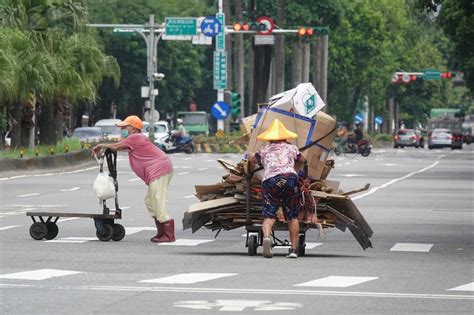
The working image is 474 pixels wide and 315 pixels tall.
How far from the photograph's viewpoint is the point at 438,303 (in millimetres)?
14125

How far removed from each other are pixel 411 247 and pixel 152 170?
133 inches

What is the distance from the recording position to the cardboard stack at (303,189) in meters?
19.5

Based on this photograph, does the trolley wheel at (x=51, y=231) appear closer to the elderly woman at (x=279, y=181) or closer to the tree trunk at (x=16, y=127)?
the elderly woman at (x=279, y=181)

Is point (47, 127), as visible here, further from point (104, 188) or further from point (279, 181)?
point (279, 181)

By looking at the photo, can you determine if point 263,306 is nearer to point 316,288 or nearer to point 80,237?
point 316,288

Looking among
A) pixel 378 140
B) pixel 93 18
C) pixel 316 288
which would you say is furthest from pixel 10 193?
pixel 378 140

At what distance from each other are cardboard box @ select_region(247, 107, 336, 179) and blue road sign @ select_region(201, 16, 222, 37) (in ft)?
172

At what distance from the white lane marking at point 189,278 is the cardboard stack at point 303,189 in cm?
243

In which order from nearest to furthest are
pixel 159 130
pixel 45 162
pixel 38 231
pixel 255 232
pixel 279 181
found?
pixel 279 181
pixel 255 232
pixel 38 231
pixel 45 162
pixel 159 130

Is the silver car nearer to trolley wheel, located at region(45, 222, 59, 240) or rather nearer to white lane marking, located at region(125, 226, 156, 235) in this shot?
white lane marking, located at region(125, 226, 156, 235)

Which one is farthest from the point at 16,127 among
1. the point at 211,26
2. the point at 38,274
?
the point at 38,274

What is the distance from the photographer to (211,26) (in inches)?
2874

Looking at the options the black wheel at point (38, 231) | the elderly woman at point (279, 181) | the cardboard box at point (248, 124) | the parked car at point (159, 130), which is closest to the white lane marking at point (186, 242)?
the black wheel at point (38, 231)

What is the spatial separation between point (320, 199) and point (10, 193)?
1678cm
